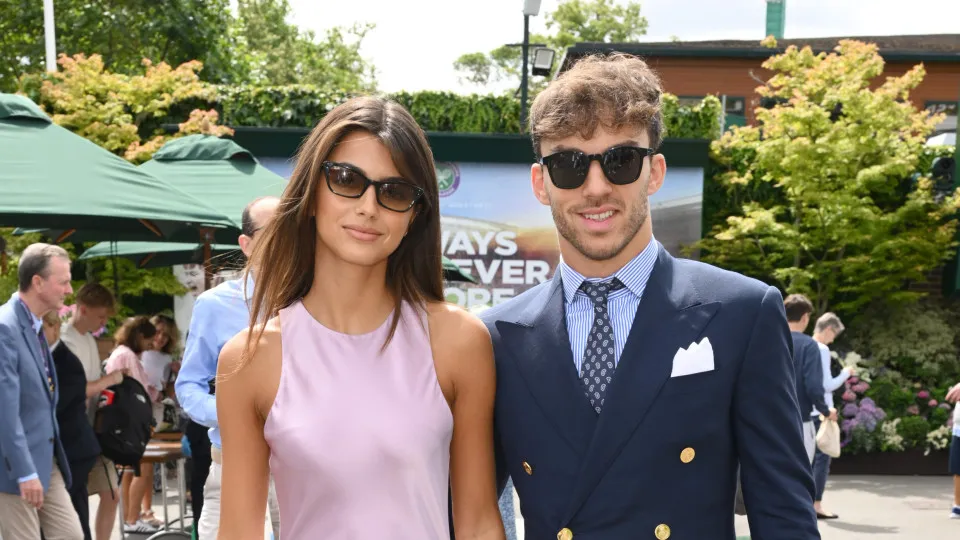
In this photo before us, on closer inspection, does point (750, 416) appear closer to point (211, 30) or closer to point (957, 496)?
point (957, 496)

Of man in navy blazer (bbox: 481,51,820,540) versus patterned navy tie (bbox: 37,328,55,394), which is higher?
man in navy blazer (bbox: 481,51,820,540)

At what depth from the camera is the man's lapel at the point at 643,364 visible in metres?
2.44

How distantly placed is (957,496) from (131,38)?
27855mm

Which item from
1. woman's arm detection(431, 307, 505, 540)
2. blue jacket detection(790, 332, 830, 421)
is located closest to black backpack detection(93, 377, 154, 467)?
woman's arm detection(431, 307, 505, 540)

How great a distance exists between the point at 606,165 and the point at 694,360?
52 centimetres

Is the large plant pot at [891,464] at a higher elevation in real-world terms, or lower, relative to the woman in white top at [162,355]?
lower

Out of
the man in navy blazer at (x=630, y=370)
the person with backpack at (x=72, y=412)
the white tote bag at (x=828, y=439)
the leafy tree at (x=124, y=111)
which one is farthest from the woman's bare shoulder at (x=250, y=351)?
the leafy tree at (x=124, y=111)

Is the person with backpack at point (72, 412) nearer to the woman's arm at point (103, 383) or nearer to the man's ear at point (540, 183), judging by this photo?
the woman's arm at point (103, 383)

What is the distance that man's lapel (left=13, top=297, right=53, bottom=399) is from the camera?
593 centimetres

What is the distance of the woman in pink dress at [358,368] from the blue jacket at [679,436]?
0.22 m

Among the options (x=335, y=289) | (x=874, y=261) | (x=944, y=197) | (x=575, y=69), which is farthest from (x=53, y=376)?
(x=944, y=197)

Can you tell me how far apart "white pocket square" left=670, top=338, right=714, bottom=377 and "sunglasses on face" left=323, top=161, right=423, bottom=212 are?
0.78m

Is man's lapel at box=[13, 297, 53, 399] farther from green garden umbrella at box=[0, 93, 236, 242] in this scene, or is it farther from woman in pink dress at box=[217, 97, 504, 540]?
woman in pink dress at box=[217, 97, 504, 540]

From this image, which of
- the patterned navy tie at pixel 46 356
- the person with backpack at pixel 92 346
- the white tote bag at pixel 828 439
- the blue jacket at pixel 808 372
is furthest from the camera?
the white tote bag at pixel 828 439
